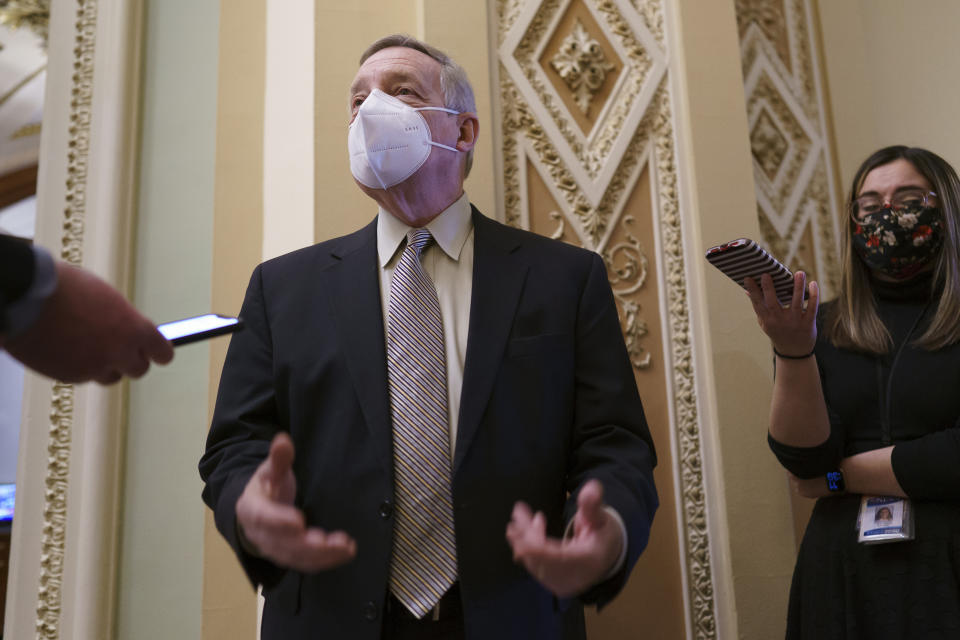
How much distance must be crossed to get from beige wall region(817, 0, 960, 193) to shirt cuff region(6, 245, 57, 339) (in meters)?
2.88

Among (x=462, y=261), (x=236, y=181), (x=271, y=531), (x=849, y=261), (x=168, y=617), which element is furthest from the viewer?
(x=236, y=181)

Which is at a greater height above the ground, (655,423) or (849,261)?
(849,261)

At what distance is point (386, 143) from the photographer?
1.91m

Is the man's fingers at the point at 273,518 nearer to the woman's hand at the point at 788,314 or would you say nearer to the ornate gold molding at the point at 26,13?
the woman's hand at the point at 788,314

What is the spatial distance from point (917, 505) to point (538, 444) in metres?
0.94

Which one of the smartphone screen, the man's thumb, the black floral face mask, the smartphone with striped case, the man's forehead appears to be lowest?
the man's thumb

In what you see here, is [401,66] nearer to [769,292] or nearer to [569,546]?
[769,292]

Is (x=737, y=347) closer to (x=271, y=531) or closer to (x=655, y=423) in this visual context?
(x=655, y=423)

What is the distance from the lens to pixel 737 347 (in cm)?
256

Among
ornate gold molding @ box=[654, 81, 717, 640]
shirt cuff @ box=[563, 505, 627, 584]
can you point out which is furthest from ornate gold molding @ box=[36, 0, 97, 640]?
ornate gold molding @ box=[654, 81, 717, 640]

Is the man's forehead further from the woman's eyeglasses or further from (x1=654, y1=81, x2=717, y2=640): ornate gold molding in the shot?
the woman's eyeglasses

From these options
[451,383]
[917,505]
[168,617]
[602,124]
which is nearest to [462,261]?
[451,383]

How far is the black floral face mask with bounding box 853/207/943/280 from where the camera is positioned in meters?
2.16

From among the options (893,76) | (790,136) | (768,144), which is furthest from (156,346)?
(893,76)
